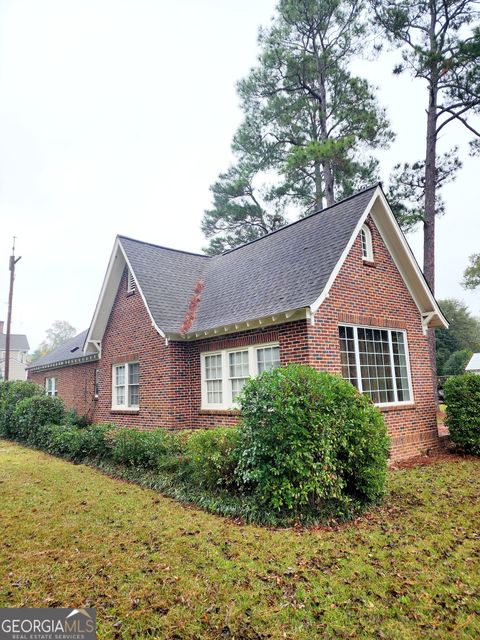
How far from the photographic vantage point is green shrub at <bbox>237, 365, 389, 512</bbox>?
231 inches

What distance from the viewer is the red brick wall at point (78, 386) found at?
1741 centimetres

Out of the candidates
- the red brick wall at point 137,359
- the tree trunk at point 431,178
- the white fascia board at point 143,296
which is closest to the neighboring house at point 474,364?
the tree trunk at point 431,178

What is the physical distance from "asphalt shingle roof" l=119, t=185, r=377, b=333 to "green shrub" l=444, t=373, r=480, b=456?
5.07 m

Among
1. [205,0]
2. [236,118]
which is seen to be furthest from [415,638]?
[236,118]

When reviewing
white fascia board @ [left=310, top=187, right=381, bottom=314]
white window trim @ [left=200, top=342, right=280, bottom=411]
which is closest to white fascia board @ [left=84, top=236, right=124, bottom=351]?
white window trim @ [left=200, top=342, right=280, bottom=411]

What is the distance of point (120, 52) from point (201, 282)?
351 inches

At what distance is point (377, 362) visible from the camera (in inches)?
401

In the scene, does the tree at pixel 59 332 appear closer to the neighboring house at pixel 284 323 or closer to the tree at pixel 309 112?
the tree at pixel 309 112

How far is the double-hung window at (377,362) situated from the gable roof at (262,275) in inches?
60.9

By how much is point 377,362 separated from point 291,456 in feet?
17.3

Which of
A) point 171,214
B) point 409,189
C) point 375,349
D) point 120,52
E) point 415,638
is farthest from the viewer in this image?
point 171,214

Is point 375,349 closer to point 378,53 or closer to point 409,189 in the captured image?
point 409,189

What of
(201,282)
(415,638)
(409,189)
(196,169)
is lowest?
(415,638)

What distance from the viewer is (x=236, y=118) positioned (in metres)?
25.8
